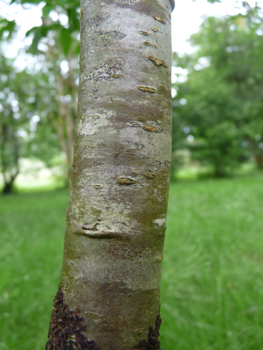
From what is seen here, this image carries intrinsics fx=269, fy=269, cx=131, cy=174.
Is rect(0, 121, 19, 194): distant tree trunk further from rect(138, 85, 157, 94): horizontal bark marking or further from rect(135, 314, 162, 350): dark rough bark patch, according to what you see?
rect(135, 314, 162, 350): dark rough bark patch

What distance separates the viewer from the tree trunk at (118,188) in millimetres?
711

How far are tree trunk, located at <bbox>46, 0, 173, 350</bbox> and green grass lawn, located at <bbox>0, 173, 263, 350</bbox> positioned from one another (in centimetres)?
192

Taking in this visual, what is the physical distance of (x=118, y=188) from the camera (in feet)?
2.33

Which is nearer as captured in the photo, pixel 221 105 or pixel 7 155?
pixel 221 105

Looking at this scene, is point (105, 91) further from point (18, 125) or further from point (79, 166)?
point (18, 125)

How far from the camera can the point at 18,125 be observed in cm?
1466

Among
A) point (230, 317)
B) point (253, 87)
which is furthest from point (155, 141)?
point (253, 87)

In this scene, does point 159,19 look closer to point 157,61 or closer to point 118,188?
point 157,61

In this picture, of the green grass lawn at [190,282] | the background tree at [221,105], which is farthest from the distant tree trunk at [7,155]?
the green grass lawn at [190,282]

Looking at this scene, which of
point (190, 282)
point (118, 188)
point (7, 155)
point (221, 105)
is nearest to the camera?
point (118, 188)

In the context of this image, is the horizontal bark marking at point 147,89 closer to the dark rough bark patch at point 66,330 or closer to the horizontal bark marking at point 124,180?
the horizontal bark marking at point 124,180

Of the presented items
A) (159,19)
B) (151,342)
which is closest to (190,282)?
(151,342)

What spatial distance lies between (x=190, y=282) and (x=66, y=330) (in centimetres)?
274

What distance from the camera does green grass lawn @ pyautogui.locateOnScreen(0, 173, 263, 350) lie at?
2.38 metres
